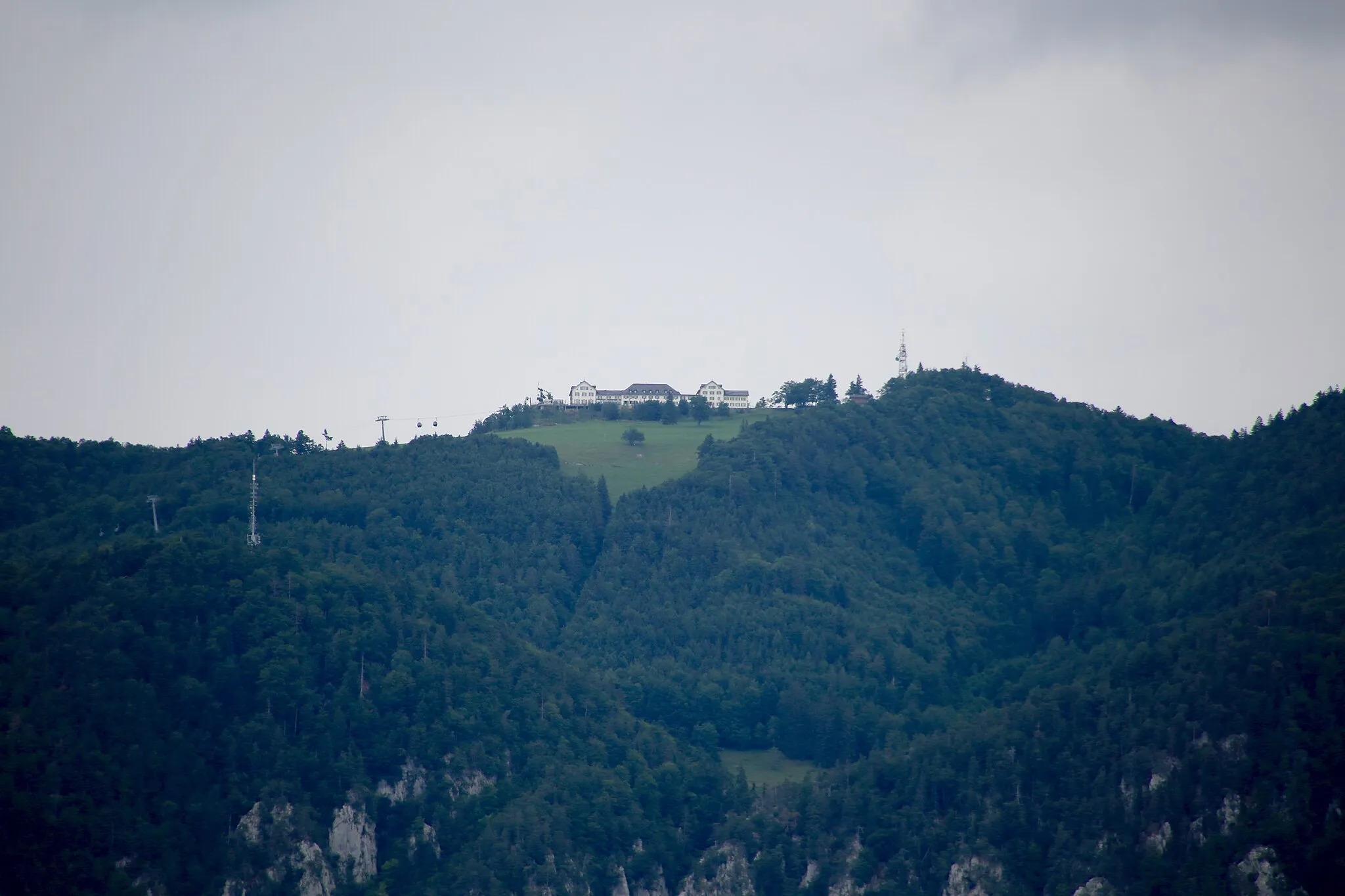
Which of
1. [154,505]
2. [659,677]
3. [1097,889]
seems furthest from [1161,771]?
[154,505]

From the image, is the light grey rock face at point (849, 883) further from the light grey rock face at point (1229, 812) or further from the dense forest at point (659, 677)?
the light grey rock face at point (1229, 812)

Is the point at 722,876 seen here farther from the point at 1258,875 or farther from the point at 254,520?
the point at 254,520

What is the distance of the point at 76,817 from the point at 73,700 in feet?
35.9

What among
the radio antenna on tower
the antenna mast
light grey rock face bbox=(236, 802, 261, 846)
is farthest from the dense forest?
the antenna mast

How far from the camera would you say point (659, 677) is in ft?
516

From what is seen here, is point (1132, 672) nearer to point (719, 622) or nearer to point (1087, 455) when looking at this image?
point (719, 622)

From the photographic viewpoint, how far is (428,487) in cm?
18550

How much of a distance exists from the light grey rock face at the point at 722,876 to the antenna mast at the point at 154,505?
65105 millimetres

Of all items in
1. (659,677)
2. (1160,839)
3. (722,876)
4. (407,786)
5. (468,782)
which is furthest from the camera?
(659,677)

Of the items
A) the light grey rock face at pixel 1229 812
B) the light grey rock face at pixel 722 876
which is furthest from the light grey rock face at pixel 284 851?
the light grey rock face at pixel 1229 812

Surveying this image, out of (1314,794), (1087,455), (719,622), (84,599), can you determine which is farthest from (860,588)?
(84,599)

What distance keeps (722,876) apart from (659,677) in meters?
32.0

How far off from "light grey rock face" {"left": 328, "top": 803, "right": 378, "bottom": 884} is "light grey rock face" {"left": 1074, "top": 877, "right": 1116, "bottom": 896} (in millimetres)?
54229

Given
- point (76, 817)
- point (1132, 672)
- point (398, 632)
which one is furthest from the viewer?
point (398, 632)
